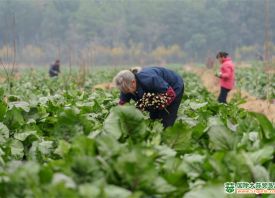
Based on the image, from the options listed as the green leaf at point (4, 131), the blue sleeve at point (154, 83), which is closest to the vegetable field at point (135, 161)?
the green leaf at point (4, 131)

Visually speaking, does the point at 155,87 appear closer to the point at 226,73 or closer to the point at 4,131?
the point at 4,131

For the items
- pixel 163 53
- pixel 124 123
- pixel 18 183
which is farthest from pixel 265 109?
pixel 163 53

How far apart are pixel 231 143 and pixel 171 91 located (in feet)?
8.77

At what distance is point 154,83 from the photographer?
5.50m

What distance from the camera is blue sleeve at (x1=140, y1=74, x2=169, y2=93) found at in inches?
215

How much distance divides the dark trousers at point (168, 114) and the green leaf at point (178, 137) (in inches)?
90.8

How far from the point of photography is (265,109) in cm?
1119

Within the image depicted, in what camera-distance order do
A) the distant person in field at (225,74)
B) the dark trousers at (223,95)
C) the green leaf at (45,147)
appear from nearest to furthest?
1. the green leaf at (45,147)
2. the distant person in field at (225,74)
3. the dark trousers at (223,95)

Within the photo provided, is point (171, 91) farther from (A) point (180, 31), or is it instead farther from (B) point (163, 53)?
(A) point (180, 31)

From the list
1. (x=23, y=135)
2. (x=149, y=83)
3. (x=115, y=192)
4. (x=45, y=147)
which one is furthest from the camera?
(x=149, y=83)

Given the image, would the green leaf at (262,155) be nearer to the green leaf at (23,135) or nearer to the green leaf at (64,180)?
the green leaf at (64,180)

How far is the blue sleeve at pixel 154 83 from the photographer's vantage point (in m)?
5.47

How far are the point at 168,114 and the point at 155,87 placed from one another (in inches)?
18.1

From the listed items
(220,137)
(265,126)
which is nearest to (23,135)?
(220,137)
